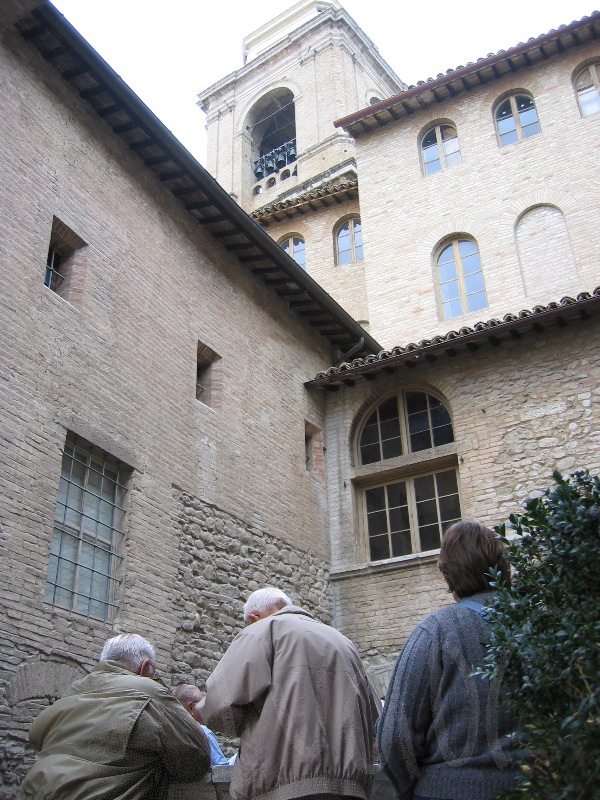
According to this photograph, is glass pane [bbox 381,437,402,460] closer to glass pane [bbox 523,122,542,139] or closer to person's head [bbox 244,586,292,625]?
glass pane [bbox 523,122,542,139]

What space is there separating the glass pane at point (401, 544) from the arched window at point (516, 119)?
885cm

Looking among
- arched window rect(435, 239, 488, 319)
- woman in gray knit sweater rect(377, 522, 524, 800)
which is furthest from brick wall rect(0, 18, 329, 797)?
woman in gray knit sweater rect(377, 522, 524, 800)

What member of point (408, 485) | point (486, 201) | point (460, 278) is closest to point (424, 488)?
point (408, 485)

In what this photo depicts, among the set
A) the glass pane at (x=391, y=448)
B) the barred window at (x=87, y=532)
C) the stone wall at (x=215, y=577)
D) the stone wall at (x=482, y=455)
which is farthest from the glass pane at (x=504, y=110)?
the barred window at (x=87, y=532)

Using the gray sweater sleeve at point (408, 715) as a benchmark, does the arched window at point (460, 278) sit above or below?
above

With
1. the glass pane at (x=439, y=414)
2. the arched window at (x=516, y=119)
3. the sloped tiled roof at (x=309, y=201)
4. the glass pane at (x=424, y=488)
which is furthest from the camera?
the sloped tiled roof at (x=309, y=201)

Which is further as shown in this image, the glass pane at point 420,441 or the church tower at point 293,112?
the church tower at point 293,112

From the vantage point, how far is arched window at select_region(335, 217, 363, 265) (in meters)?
19.9

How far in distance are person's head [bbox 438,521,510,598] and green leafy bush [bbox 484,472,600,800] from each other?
70mm

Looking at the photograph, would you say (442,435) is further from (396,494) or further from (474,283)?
(474,283)

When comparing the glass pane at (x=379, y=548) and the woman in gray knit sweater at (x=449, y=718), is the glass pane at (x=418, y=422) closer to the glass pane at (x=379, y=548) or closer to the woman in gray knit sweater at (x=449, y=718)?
the glass pane at (x=379, y=548)

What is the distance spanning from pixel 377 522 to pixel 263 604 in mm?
9366

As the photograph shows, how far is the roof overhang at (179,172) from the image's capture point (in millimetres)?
9750

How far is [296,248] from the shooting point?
21.0m
